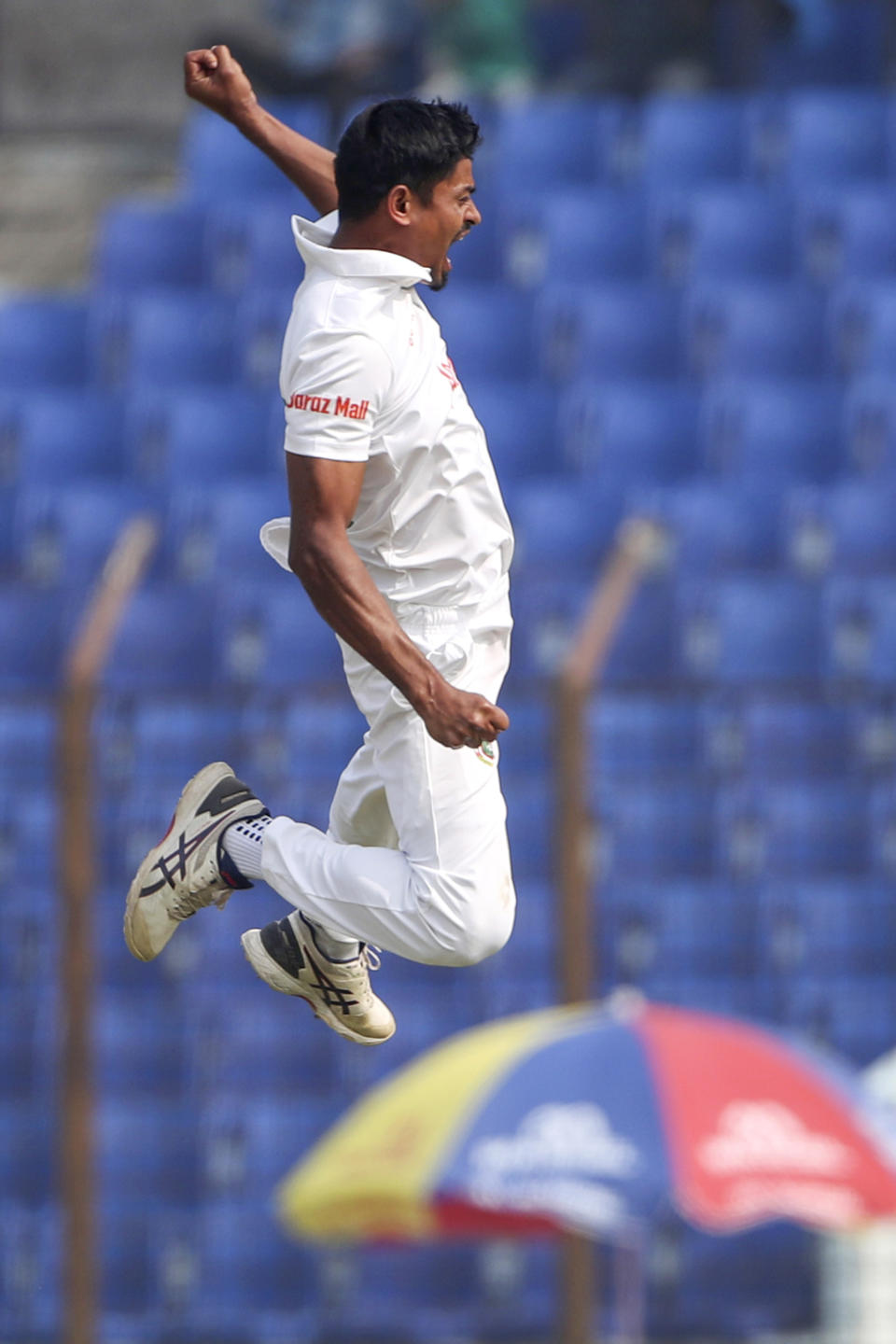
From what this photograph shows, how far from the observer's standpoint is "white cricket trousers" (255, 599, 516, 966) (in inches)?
159

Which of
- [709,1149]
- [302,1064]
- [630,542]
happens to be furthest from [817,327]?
[709,1149]

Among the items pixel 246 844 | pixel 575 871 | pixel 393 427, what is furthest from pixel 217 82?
pixel 575 871

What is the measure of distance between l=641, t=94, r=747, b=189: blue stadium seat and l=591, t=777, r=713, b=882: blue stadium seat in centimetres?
467

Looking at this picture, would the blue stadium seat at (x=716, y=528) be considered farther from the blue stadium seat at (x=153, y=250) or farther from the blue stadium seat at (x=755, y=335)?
the blue stadium seat at (x=153, y=250)

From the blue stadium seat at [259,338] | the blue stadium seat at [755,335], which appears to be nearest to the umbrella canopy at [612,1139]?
the blue stadium seat at [755,335]

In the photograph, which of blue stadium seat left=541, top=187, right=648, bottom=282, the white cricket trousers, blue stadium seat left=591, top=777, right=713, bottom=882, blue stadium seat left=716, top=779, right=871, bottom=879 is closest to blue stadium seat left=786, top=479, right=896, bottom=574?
blue stadium seat left=716, top=779, right=871, bottom=879

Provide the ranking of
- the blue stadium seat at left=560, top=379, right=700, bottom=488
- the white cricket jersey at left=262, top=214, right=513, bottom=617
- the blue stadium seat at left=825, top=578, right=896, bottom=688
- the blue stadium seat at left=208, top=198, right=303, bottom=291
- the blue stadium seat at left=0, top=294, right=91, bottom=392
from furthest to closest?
1. the blue stadium seat at left=0, top=294, right=91, bottom=392
2. the blue stadium seat at left=208, top=198, right=303, bottom=291
3. the blue stadium seat at left=560, top=379, right=700, bottom=488
4. the blue stadium seat at left=825, top=578, right=896, bottom=688
5. the white cricket jersey at left=262, top=214, right=513, bottom=617

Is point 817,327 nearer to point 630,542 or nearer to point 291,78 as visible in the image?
point 630,542

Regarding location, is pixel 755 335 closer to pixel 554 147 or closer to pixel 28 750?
pixel 554 147

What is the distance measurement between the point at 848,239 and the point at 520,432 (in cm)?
209

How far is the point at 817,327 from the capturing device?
11820 millimetres

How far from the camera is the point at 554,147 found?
43.1ft

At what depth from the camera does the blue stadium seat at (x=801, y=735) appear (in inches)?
362

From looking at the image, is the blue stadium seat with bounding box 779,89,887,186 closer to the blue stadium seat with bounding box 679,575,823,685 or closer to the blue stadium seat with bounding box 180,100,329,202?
the blue stadium seat with bounding box 180,100,329,202
